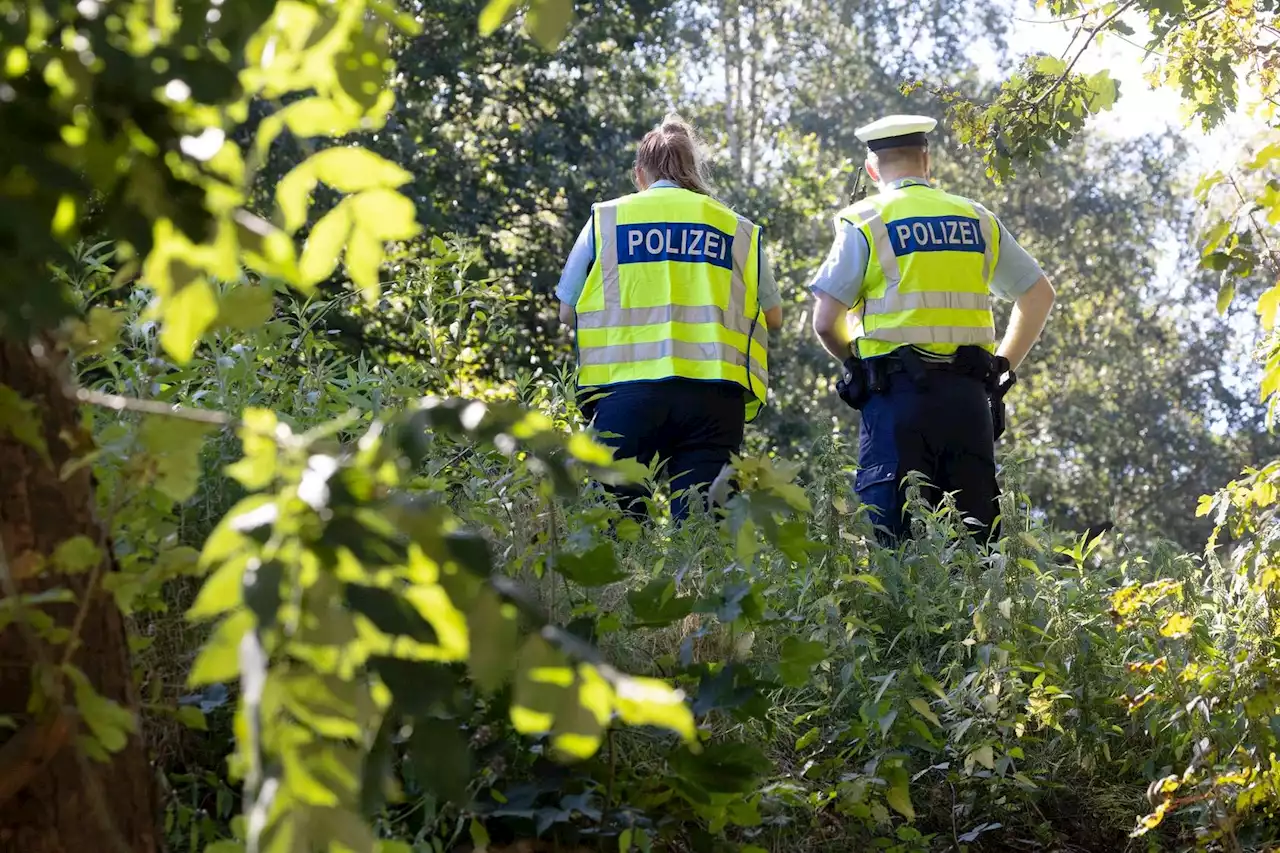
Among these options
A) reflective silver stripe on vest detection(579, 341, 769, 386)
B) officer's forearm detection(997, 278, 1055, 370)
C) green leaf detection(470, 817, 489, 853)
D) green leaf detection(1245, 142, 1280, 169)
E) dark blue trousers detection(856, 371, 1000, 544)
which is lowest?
green leaf detection(470, 817, 489, 853)

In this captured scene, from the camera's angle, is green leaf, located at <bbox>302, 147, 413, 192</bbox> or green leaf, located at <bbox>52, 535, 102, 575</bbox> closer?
green leaf, located at <bbox>302, 147, 413, 192</bbox>

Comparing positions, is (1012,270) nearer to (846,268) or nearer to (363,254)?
(846,268)

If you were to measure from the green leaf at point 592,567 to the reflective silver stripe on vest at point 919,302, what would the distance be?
350cm

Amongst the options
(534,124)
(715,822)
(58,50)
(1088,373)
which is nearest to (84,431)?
(58,50)

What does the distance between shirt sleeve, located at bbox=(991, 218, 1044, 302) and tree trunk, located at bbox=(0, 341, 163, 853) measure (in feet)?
15.2

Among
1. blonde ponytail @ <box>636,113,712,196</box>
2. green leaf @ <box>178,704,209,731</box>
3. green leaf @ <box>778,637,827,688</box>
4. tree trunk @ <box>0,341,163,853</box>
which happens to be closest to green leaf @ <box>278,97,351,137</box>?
tree trunk @ <box>0,341,163,853</box>

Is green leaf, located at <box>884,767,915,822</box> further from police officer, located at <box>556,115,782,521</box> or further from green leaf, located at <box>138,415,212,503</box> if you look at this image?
police officer, located at <box>556,115,782,521</box>

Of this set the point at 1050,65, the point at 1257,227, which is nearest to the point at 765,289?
the point at 1050,65

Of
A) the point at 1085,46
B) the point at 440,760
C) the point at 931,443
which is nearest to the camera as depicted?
the point at 440,760

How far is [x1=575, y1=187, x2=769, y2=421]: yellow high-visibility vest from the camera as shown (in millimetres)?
5586

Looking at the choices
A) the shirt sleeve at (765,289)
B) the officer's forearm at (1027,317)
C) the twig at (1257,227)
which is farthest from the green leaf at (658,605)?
the officer's forearm at (1027,317)

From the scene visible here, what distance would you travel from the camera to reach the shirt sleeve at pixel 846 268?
5578mm

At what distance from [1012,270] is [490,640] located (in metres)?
4.91

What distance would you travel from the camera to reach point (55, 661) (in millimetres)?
1707
